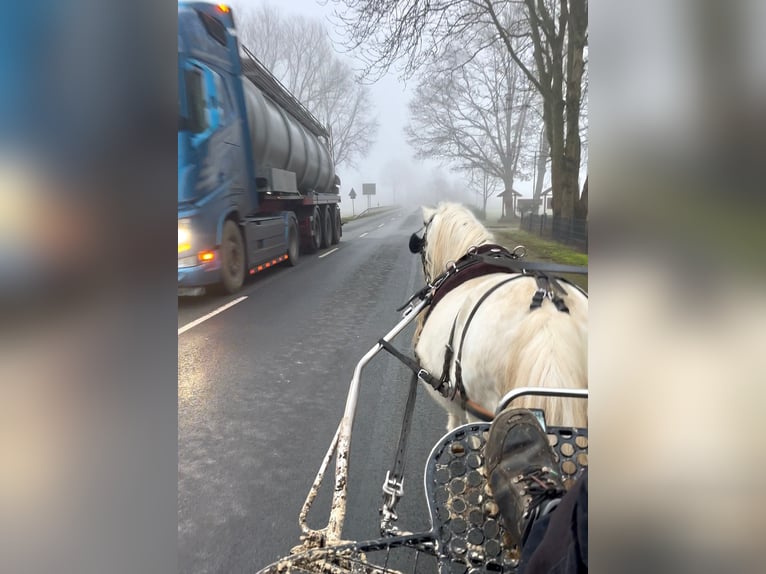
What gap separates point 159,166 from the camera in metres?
0.64

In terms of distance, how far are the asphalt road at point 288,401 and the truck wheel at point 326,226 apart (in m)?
0.09

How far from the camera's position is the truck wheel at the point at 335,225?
240 cm

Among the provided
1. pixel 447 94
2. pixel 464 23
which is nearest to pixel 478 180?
pixel 447 94

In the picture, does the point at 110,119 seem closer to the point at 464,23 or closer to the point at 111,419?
the point at 111,419

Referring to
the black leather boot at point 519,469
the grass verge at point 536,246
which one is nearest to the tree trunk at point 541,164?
the grass verge at point 536,246

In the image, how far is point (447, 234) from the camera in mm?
2762

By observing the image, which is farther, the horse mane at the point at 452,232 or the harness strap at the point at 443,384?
the horse mane at the point at 452,232

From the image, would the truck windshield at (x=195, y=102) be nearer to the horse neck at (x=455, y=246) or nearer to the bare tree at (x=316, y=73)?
the bare tree at (x=316, y=73)

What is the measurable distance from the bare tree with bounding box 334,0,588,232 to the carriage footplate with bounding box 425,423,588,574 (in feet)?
2.44

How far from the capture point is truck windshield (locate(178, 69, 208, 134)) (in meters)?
1.55

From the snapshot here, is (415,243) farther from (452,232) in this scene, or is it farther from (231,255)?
(231,255)

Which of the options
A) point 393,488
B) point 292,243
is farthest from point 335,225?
point 393,488

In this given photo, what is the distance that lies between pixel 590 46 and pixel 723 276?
0.22 metres

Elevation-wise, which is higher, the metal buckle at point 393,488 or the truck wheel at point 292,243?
the truck wheel at point 292,243
